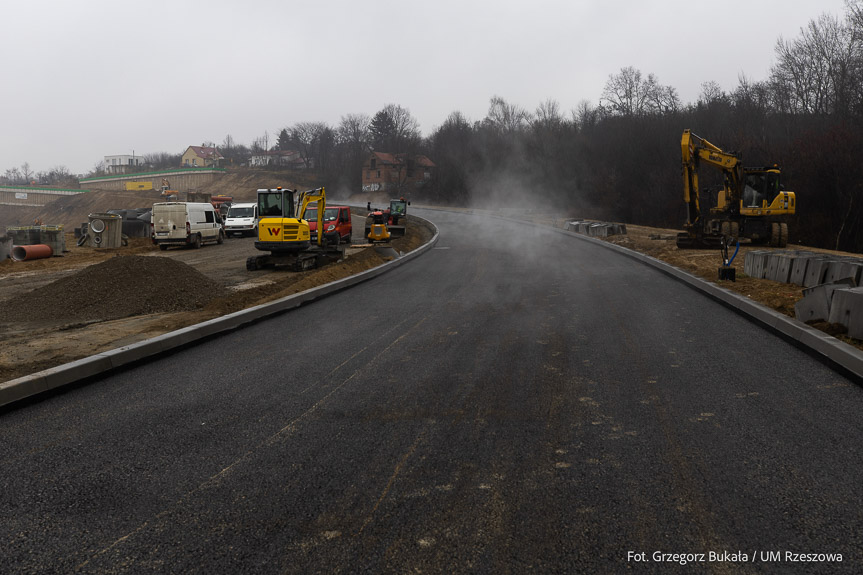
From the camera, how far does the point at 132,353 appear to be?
6801 millimetres

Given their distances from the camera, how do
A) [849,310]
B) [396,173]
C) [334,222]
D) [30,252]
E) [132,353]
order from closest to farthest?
[132,353] → [849,310] → [30,252] → [334,222] → [396,173]

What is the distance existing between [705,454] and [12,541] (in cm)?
440

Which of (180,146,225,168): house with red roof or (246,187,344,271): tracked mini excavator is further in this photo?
(180,146,225,168): house with red roof

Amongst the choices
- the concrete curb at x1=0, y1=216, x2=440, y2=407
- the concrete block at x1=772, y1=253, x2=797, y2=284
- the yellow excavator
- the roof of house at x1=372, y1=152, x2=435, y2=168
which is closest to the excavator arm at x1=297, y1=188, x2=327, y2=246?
the concrete curb at x1=0, y1=216, x2=440, y2=407

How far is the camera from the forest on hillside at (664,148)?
3897 cm

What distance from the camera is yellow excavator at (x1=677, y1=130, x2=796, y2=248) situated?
22.1 metres

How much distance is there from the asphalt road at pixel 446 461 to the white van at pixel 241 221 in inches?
1051

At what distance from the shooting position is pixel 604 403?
5.11 meters

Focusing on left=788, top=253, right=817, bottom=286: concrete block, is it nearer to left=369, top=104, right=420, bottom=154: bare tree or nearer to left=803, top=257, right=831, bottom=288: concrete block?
left=803, top=257, right=831, bottom=288: concrete block

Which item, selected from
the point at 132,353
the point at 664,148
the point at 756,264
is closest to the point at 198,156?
the point at 664,148

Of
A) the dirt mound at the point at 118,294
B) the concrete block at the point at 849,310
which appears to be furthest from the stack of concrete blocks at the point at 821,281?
the dirt mound at the point at 118,294

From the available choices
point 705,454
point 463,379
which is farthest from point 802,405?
point 463,379

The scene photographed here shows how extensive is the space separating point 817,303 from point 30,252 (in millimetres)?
26595

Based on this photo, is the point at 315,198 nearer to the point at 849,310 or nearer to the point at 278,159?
the point at 849,310
